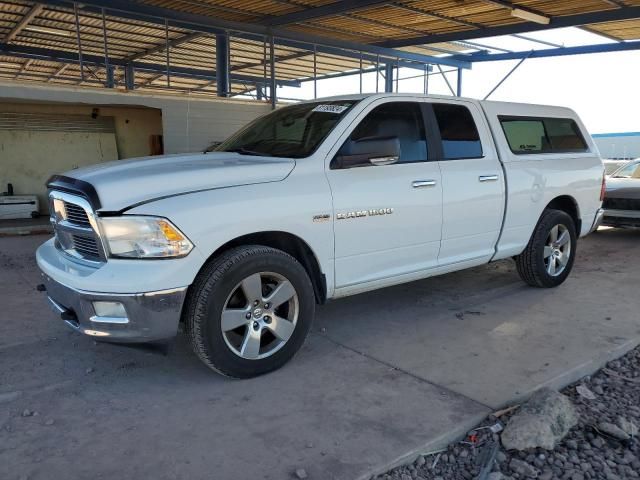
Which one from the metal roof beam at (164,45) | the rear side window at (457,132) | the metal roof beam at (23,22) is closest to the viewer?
the rear side window at (457,132)

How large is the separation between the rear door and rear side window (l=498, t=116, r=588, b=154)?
425 millimetres

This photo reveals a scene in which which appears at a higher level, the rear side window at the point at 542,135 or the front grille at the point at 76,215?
the rear side window at the point at 542,135

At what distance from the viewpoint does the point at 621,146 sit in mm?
28344

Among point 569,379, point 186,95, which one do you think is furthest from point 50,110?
point 569,379

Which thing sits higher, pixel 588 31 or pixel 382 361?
pixel 588 31

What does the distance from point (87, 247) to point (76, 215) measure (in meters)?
0.24

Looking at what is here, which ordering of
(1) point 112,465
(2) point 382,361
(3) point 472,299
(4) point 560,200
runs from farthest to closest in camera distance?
1. (4) point 560,200
2. (3) point 472,299
3. (2) point 382,361
4. (1) point 112,465

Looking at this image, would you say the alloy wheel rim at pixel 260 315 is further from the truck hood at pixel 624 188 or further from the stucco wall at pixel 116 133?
the stucco wall at pixel 116 133

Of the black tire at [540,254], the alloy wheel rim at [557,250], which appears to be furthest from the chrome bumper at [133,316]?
the alloy wheel rim at [557,250]

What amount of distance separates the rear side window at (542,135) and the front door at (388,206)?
1309mm

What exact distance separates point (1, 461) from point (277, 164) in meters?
2.37

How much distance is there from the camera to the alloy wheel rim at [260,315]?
3605 mm

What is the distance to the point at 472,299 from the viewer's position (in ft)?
18.7

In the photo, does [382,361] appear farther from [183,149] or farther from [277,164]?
[183,149]
